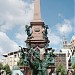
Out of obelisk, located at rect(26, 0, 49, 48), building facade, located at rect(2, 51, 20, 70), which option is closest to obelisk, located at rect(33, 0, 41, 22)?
obelisk, located at rect(26, 0, 49, 48)

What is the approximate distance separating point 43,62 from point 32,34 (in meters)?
3.67

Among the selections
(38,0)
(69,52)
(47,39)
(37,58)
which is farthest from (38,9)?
(69,52)

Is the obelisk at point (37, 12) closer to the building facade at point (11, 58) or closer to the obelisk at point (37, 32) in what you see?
the obelisk at point (37, 32)

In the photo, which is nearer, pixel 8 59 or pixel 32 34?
pixel 32 34

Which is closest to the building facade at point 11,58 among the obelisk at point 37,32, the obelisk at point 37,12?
the obelisk at point 37,12

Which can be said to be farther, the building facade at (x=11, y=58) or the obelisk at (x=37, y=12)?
the building facade at (x=11, y=58)

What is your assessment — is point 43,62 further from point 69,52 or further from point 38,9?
point 69,52

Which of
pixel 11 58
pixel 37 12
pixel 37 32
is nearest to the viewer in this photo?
pixel 37 32

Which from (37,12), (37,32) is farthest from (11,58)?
(37,32)

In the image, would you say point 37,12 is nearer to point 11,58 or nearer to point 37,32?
point 37,32

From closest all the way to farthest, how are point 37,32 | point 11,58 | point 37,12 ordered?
point 37,32, point 37,12, point 11,58

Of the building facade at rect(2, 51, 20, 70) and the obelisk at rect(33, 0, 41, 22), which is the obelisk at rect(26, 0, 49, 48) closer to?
the obelisk at rect(33, 0, 41, 22)

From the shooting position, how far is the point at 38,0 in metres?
36.0

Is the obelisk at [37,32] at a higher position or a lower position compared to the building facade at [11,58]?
lower
